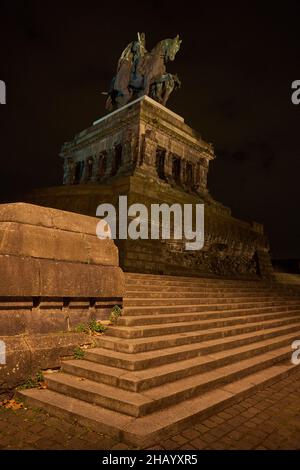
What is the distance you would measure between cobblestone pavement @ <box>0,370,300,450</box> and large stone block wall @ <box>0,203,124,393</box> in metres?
0.82

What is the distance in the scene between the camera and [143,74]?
28.4 meters

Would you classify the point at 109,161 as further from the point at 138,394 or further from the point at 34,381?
the point at 138,394

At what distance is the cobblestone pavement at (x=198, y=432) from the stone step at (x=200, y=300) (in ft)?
9.85

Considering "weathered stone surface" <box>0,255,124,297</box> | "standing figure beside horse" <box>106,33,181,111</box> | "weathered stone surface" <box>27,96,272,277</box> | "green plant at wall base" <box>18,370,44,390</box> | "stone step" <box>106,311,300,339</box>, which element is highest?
"standing figure beside horse" <box>106,33,181,111</box>

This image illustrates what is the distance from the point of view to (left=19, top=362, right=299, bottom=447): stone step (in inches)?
129

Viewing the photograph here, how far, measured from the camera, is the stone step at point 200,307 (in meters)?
6.41

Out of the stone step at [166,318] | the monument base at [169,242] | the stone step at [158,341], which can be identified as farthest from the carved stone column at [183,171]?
the stone step at [158,341]

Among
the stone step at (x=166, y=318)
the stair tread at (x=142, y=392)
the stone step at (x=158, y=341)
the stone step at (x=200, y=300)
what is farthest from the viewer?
the stone step at (x=200, y=300)

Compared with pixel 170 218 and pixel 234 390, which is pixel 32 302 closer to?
pixel 234 390

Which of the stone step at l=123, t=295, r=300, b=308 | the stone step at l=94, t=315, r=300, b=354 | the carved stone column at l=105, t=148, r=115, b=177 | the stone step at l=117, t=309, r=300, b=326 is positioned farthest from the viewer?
the carved stone column at l=105, t=148, r=115, b=177

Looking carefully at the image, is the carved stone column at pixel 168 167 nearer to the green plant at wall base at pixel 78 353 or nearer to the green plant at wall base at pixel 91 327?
the green plant at wall base at pixel 91 327

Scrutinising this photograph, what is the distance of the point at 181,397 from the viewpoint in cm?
410

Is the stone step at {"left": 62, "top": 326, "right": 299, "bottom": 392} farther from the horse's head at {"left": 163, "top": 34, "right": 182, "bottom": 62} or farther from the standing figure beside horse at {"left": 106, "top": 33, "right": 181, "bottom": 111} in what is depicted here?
the horse's head at {"left": 163, "top": 34, "right": 182, "bottom": 62}

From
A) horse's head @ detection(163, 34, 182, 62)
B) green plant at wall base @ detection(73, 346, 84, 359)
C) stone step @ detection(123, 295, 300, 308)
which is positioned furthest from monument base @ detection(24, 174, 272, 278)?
horse's head @ detection(163, 34, 182, 62)
